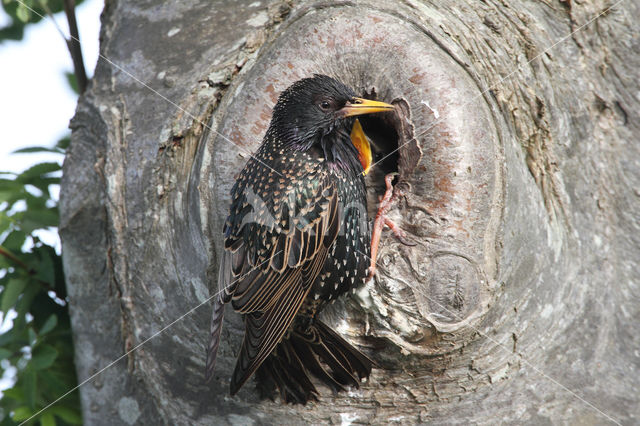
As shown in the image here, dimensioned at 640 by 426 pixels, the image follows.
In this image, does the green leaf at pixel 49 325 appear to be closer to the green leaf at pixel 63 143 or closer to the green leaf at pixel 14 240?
the green leaf at pixel 14 240

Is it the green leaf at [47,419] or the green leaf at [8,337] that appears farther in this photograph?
the green leaf at [8,337]

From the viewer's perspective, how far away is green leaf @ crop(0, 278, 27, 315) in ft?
8.66

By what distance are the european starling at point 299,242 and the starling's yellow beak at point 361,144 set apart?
9 centimetres

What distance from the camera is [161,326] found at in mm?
2566

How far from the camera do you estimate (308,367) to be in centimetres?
240

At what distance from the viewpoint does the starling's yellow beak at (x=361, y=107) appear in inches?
92.7

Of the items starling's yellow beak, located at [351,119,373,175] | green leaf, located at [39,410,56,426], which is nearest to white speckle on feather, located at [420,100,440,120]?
starling's yellow beak, located at [351,119,373,175]

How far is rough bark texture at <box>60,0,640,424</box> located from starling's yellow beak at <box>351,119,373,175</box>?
9cm

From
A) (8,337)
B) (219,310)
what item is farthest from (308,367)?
(8,337)

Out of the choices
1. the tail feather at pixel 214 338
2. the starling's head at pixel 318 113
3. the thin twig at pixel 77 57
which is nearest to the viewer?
the tail feather at pixel 214 338

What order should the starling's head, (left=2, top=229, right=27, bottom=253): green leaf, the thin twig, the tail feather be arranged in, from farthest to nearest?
the thin twig < (left=2, top=229, right=27, bottom=253): green leaf < the starling's head < the tail feather

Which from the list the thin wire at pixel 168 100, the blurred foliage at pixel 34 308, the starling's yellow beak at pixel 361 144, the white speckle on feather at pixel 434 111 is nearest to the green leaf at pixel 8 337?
the blurred foliage at pixel 34 308

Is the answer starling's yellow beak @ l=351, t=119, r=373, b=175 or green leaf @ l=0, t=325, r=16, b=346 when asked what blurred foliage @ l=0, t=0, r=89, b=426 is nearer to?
green leaf @ l=0, t=325, r=16, b=346

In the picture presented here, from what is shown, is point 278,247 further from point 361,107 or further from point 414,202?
point 361,107
